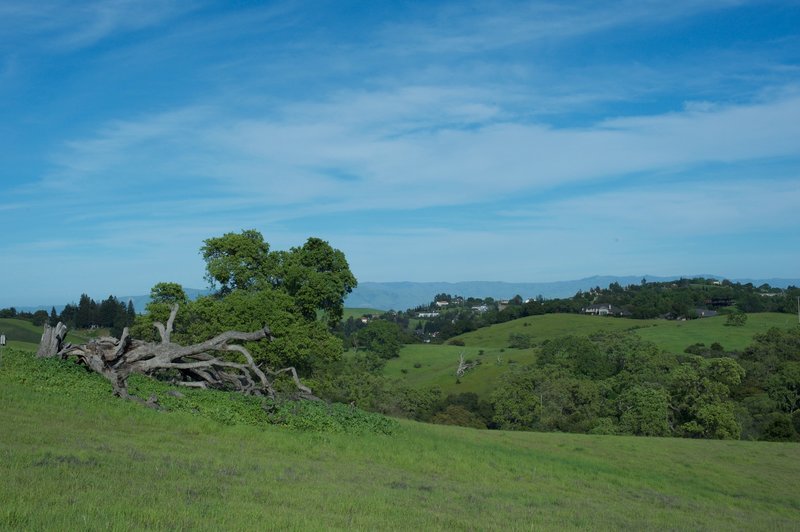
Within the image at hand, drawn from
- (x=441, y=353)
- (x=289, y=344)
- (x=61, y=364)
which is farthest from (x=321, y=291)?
(x=441, y=353)

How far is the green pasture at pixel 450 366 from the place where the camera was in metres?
123

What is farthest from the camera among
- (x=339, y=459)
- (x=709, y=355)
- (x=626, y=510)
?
(x=709, y=355)

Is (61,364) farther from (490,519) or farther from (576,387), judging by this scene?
(576,387)

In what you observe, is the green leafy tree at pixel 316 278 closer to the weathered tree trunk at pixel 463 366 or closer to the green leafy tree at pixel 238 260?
the green leafy tree at pixel 238 260

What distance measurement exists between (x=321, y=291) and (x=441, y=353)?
118 m

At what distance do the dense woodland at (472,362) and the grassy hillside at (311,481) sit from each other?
417 inches

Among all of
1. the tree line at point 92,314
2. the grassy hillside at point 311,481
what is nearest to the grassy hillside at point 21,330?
the tree line at point 92,314

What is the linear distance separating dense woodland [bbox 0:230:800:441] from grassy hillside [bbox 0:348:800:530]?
10.6m

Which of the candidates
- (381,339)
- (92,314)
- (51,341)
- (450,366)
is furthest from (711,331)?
(51,341)

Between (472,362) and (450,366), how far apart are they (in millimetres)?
4748

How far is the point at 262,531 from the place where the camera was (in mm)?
8758

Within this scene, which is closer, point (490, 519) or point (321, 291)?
point (490, 519)

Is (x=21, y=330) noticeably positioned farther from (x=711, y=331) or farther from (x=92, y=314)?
(x=711, y=331)

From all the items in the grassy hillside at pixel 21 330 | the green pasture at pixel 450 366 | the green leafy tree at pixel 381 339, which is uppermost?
the grassy hillside at pixel 21 330
